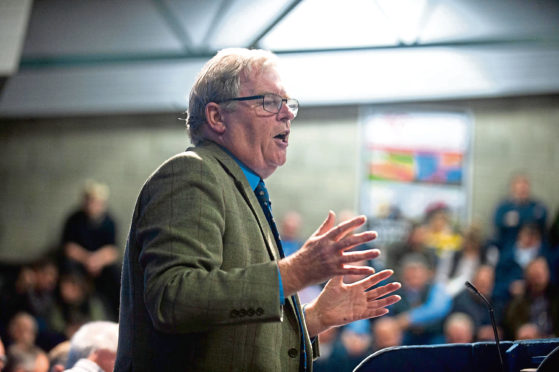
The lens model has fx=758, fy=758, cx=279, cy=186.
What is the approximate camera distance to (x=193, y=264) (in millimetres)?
1491

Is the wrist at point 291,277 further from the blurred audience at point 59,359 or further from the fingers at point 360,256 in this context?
the blurred audience at point 59,359

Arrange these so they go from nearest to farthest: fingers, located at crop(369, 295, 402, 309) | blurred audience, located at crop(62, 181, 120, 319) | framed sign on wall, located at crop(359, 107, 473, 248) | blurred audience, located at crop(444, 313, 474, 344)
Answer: fingers, located at crop(369, 295, 402, 309) < blurred audience, located at crop(444, 313, 474, 344) < blurred audience, located at crop(62, 181, 120, 319) < framed sign on wall, located at crop(359, 107, 473, 248)

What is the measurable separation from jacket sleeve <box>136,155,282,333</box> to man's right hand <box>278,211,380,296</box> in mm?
33

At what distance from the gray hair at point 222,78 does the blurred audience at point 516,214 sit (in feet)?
16.8

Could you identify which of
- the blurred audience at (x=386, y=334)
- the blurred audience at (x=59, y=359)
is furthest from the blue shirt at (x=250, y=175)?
the blurred audience at (x=386, y=334)

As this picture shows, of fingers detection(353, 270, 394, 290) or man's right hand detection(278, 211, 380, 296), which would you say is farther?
fingers detection(353, 270, 394, 290)

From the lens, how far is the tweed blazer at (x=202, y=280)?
147 cm

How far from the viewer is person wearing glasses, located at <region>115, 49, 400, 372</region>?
4.83 feet

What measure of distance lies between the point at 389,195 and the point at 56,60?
12.1ft

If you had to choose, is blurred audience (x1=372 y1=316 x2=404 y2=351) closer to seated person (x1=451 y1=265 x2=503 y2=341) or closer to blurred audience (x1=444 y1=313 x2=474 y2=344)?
blurred audience (x1=444 y1=313 x2=474 y2=344)

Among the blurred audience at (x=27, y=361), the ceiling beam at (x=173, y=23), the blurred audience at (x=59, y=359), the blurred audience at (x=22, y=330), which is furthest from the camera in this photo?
the ceiling beam at (x=173, y=23)

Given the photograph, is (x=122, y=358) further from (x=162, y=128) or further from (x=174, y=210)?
(x=162, y=128)

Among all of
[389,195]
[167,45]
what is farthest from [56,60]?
[389,195]

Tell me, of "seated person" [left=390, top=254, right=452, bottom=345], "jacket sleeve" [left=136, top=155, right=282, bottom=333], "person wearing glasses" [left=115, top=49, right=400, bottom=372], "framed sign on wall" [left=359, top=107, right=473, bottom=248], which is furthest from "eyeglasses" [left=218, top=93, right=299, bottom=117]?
"framed sign on wall" [left=359, top=107, right=473, bottom=248]
